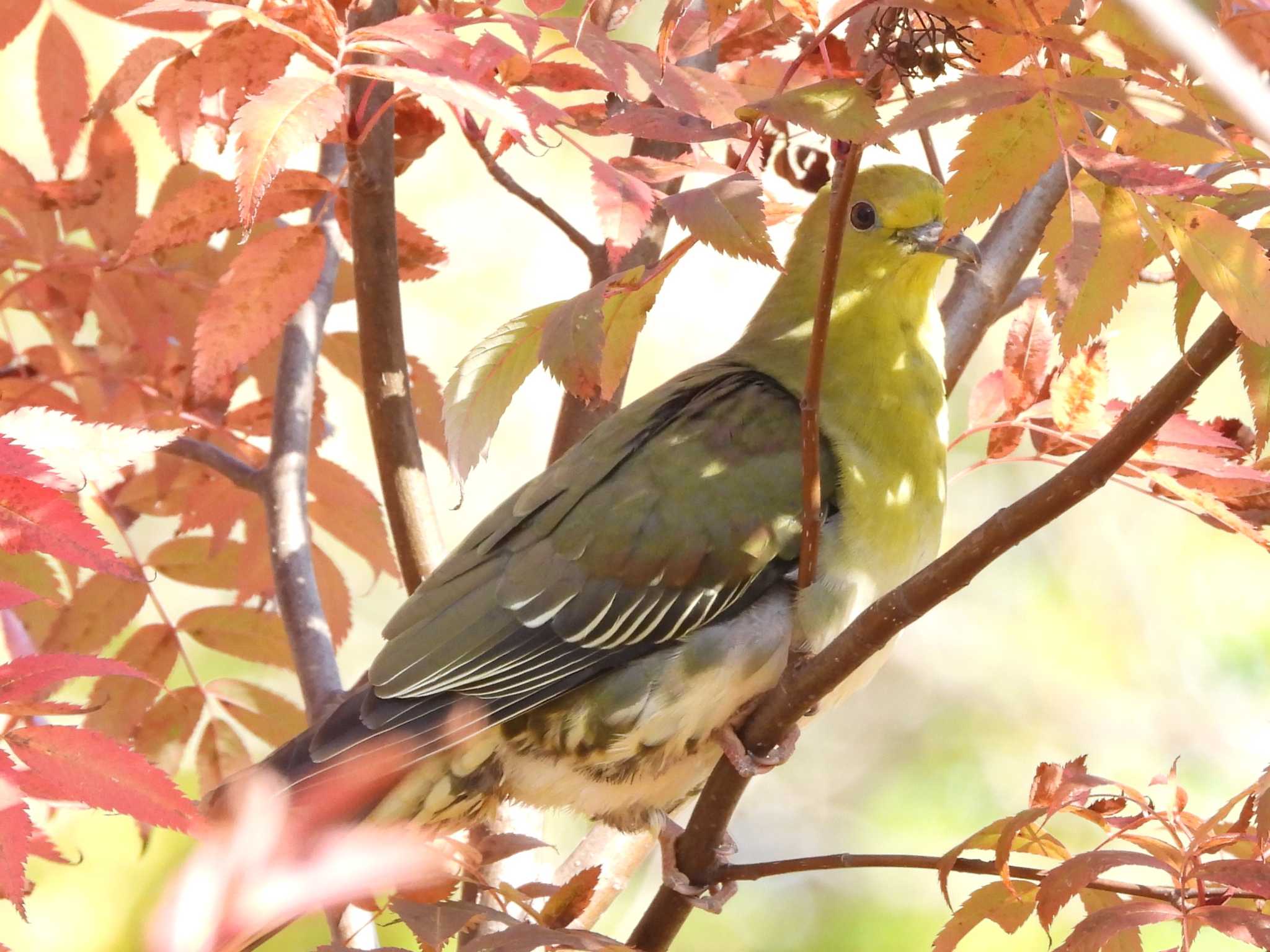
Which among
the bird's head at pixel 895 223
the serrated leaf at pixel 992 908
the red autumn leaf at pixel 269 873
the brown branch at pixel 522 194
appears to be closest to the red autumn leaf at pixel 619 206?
the brown branch at pixel 522 194

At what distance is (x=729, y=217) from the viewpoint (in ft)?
4.23

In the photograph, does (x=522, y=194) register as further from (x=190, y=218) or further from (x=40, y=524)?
(x=40, y=524)

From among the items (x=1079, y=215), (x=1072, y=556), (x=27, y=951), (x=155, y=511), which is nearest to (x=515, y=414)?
(x=1072, y=556)

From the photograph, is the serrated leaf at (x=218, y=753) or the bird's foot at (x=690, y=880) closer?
the bird's foot at (x=690, y=880)

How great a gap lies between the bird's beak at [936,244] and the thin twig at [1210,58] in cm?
142

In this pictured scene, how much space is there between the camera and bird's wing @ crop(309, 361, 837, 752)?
7.06ft

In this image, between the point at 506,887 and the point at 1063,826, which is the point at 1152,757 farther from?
the point at 506,887

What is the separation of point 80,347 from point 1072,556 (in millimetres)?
3805

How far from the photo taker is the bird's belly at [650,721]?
6.91ft

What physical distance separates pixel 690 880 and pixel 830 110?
1.10 metres

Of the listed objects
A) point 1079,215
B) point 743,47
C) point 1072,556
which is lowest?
point 1072,556

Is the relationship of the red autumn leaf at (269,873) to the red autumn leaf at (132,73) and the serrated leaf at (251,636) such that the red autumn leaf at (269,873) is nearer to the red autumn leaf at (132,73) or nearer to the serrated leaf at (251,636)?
the serrated leaf at (251,636)

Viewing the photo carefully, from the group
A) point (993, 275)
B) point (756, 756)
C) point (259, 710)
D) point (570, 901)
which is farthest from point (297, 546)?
point (993, 275)

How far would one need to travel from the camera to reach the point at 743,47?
6.89 feet
